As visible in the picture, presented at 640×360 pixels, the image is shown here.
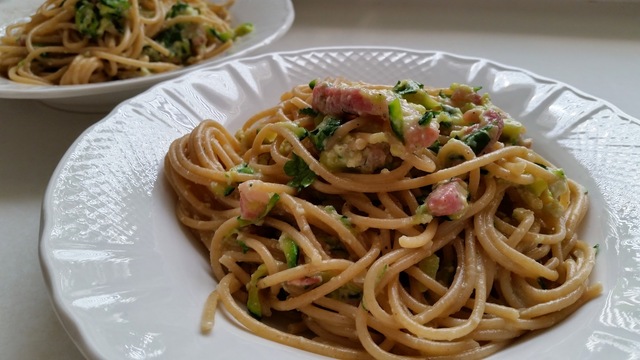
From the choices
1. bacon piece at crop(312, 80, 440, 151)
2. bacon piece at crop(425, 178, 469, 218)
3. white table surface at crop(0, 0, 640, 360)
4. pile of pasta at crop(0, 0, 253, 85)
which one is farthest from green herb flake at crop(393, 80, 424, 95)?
pile of pasta at crop(0, 0, 253, 85)

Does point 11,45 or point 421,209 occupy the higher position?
point 421,209

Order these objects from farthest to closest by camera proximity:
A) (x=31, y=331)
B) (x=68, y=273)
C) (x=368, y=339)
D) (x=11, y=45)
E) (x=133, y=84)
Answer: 1. (x=11, y=45)
2. (x=133, y=84)
3. (x=31, y=331)
4. (x=368, y=339)
5. (x=68, y=273)

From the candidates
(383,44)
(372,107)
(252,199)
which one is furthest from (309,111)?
(383,44)

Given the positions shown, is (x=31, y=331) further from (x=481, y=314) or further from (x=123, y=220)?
(x=481, y=314)

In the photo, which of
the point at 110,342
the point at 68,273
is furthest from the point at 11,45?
the point at 110,342

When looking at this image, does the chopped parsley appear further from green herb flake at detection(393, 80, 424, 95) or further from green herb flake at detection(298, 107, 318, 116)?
green herb flake at detection(393, 80, 424, 95)

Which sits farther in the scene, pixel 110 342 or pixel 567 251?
pixel 567 251

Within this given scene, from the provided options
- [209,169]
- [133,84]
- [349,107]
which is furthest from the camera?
[133,84]

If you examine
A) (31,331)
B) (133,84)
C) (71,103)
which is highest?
(133,84)
